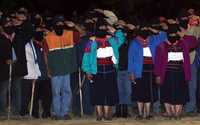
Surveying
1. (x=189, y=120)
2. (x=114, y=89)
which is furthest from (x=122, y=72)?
(x=189, y=120)

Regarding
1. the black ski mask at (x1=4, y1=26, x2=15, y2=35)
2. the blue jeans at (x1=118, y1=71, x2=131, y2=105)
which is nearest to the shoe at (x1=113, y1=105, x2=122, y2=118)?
the blue jeans at (x1=118, y1=71, x2=131, y2=105)

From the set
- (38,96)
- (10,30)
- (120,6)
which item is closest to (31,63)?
(38,96)

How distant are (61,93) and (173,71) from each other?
2261 mm

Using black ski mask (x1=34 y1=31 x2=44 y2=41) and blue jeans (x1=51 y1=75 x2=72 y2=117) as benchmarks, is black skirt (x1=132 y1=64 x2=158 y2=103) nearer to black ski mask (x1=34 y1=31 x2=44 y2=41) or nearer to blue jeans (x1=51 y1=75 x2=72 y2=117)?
blue jeans (x1=51 y1=75 x2=72 y2=117)

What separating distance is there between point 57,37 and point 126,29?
150 centimetres

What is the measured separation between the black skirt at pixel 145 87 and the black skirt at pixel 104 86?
472 mm

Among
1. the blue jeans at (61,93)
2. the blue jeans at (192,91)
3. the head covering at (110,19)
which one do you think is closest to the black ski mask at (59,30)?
the blue jeans at (61,93)

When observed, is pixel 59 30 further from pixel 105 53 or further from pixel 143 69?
pixel 143 69

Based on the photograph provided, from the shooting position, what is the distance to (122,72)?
1661 cm

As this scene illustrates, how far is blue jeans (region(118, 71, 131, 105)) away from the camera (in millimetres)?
16578

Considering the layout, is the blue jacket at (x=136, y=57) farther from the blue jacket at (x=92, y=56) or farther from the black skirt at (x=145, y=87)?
the blue jacket at (x=92, y=56)

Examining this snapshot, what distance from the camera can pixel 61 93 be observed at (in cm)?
1622

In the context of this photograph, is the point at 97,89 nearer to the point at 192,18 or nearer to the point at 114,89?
the point at 114,89

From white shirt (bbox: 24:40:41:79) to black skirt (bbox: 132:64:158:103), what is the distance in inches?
78.9
